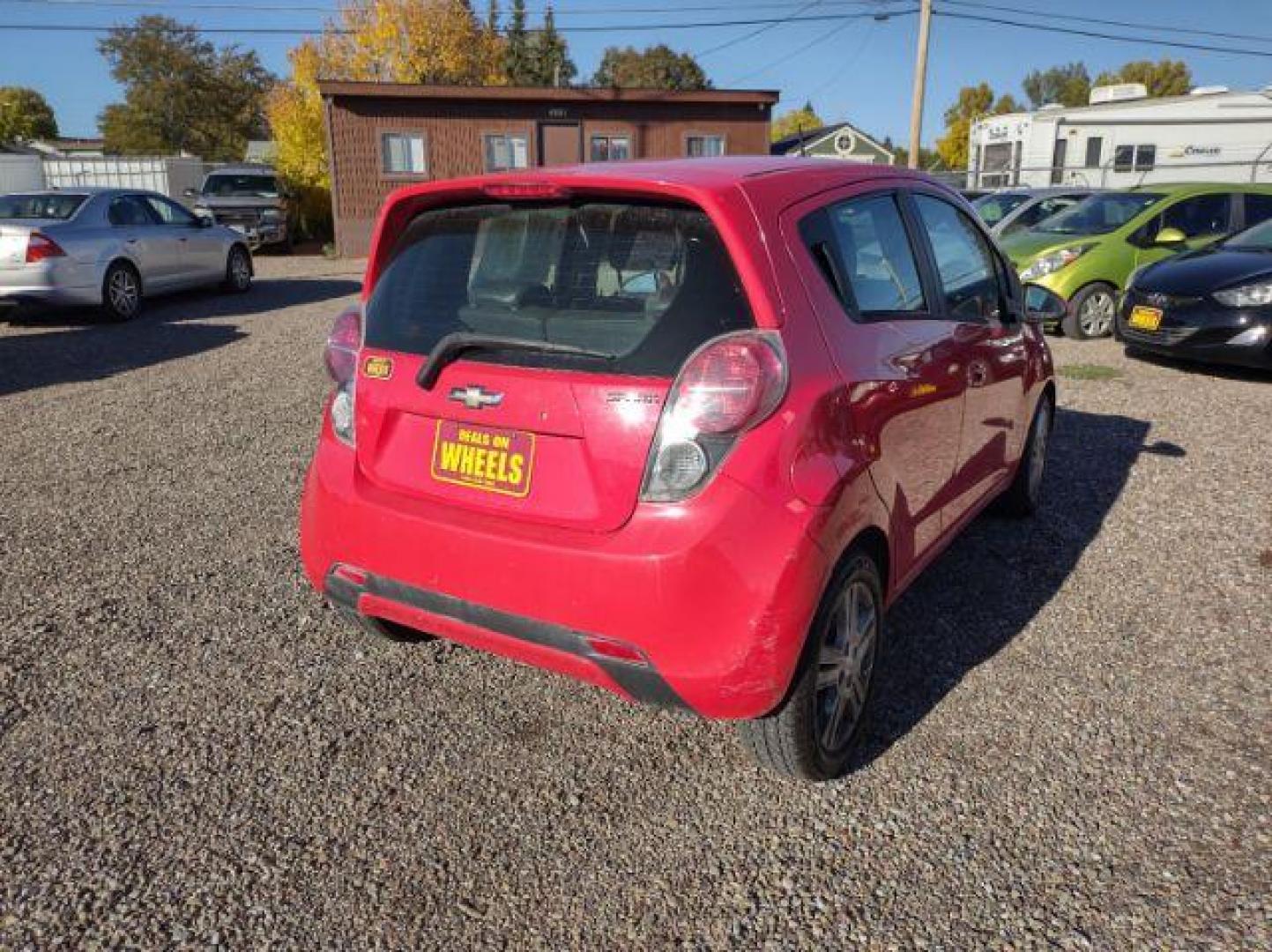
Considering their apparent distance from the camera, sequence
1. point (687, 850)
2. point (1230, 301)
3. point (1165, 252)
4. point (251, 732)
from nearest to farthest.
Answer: point (687, 850)
point (251, 732)
point (1230, 301)
point (1165, 252)

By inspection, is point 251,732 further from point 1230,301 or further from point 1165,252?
point 1165,252

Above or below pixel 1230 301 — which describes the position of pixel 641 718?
below

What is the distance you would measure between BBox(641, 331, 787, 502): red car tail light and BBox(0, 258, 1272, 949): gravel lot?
3.26 ft

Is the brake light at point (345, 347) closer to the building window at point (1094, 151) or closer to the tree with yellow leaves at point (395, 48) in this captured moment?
the building window at point (1094, 151)

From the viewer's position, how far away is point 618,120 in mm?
25078

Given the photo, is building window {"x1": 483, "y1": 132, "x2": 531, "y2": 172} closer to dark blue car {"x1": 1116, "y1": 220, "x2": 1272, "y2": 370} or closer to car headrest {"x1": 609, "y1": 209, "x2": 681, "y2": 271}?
dark blue car {"x1": 1116, "y1": 220, "x2": 1272, "y2": 370}

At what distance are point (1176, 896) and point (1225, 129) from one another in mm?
28763

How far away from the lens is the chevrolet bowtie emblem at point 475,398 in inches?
97.8

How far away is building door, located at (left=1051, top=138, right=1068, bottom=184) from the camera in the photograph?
26.6m

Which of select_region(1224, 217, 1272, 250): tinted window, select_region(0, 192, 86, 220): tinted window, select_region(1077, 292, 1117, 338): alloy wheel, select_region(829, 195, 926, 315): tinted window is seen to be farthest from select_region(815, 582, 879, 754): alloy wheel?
select_region(0, 192, 86, 220): tinted window

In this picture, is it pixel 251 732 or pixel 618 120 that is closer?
pixel 251 732

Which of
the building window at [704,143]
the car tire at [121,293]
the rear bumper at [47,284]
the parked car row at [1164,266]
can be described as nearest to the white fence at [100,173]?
the building window at [704,143]

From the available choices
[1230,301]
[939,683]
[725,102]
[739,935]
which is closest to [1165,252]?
[1230,301]

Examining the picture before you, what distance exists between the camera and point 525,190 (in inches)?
103
